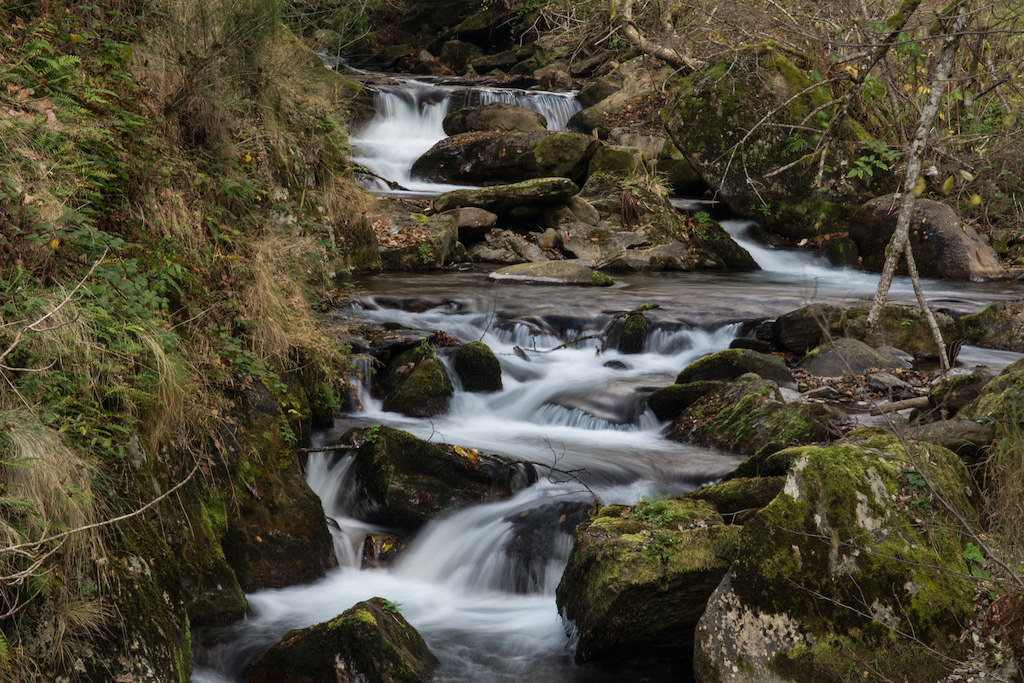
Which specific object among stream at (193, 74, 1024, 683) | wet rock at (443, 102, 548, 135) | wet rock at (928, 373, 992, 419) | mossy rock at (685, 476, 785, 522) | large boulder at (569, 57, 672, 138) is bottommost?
stream at (193, 74, 1024, 683)

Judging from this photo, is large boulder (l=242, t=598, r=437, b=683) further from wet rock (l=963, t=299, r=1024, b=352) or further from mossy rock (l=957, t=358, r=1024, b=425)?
wet rock (l=963, t=299, r=1024, b=352)

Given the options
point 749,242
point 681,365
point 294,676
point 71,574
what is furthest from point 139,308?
point 749,242

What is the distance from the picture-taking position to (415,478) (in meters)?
5.79

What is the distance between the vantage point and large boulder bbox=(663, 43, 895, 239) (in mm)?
14641

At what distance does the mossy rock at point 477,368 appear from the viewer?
26.5 feet

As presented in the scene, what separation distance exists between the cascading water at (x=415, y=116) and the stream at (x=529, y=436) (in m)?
6.14

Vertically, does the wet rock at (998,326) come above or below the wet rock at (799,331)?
above

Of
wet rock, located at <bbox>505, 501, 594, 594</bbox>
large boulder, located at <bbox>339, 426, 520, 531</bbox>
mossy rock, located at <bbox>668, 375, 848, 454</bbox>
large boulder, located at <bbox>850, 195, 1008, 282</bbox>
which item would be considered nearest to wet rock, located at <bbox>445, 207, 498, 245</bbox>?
large boulder, located at <bbox>850, 195, 1008, 282</bbox>

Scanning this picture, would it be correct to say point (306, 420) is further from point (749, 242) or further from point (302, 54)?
point (749, 242)

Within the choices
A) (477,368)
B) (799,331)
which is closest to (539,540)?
(477,368)

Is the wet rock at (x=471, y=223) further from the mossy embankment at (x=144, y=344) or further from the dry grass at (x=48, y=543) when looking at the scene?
the dry grass at (x=48, y=543)

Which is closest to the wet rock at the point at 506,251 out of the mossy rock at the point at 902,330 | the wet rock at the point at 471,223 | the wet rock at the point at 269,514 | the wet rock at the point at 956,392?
the wet rock at the point at 471,223

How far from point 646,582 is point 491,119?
675 inches

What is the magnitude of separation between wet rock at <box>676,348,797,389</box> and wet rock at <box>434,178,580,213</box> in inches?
276
